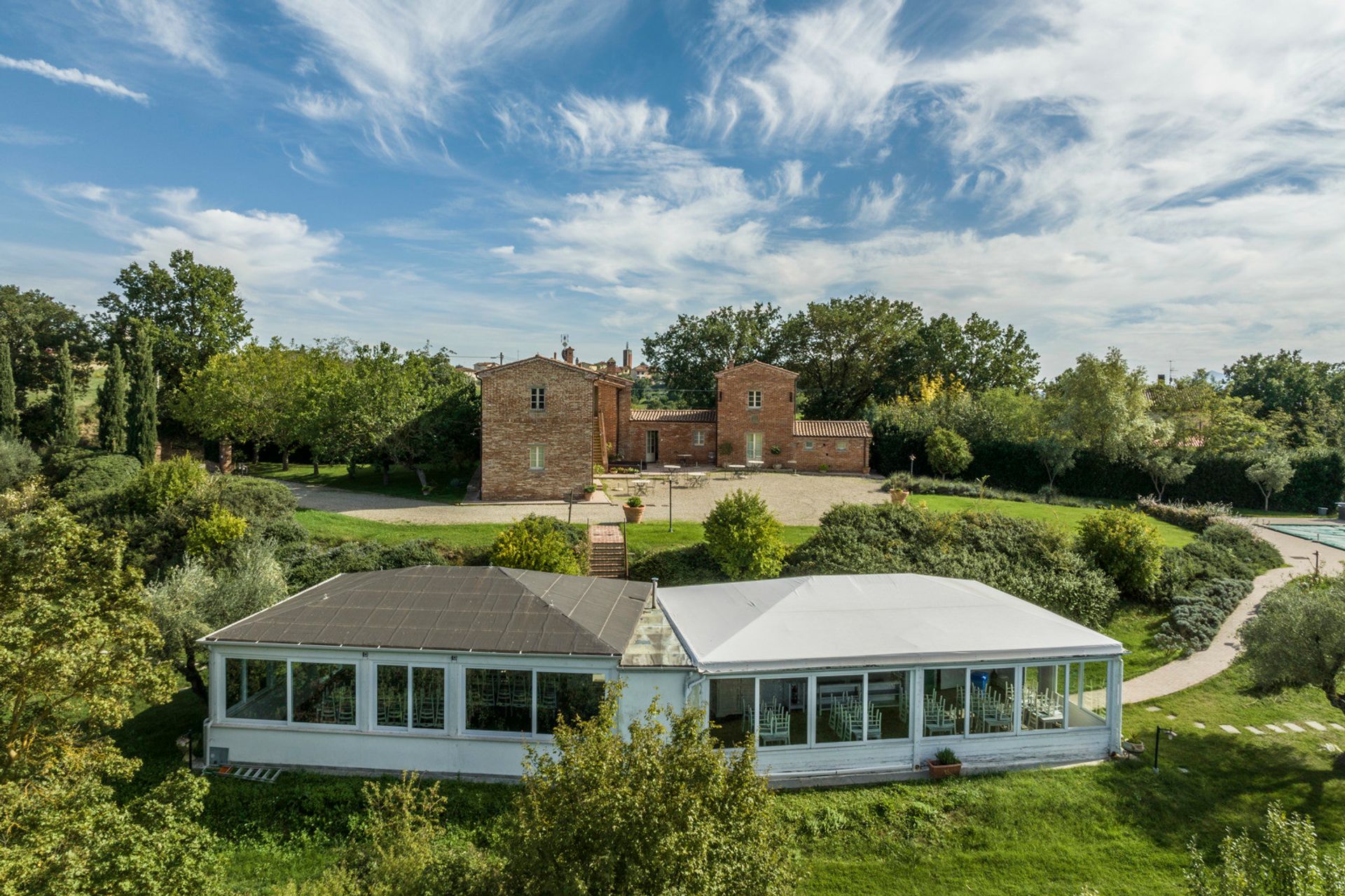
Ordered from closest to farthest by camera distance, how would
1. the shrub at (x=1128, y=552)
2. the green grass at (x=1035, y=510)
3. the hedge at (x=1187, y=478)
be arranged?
the shrub at (x=1128, y=552), the green grass at (x=1035, y=510), the hedge at (x=1187, y=478)

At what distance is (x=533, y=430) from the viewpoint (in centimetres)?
2750

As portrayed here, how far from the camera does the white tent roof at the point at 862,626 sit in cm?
1180

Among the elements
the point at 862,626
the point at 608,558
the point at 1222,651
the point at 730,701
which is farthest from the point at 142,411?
the point at 1222,651

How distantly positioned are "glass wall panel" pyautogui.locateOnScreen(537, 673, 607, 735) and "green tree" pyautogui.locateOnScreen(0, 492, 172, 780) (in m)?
5.33

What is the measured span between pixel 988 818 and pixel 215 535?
741 inches

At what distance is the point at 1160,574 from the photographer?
1973 centimetres

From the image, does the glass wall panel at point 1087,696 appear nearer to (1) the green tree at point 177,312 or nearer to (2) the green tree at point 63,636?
(2) the green tree at point 63,636

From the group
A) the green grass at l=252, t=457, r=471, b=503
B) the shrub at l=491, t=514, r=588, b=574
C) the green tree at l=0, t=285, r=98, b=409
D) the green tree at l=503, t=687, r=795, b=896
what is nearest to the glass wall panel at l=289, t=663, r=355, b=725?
the shrub at l=491, t=514, r=588, b=574

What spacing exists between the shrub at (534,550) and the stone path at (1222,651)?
1229cm

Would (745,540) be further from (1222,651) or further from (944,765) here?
(1222,651)

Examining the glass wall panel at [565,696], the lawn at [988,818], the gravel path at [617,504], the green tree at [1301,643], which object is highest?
the gravel path at [617,504]

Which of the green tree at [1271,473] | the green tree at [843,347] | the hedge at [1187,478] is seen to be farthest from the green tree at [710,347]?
the green tree at [1271,473]

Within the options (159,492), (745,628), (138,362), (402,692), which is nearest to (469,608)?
(402,692)

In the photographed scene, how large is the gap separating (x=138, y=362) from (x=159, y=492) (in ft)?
57.9
